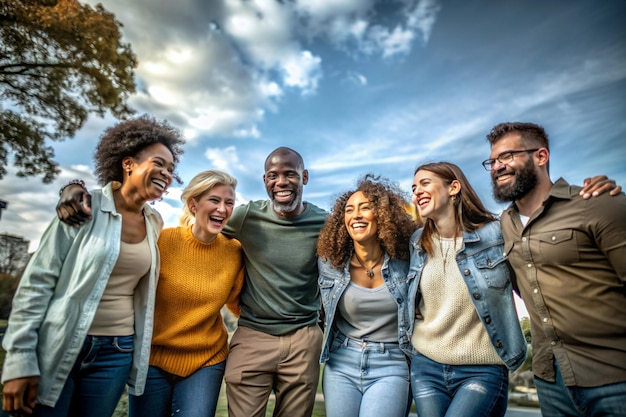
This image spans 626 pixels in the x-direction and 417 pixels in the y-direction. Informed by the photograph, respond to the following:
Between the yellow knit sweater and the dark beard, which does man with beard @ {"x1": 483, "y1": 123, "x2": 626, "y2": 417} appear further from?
the yellow knit sweater

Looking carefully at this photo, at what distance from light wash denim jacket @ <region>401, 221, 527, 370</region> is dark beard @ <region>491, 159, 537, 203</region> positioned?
0.31 metres

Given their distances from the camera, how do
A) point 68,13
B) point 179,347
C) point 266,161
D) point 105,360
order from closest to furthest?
point 105,360 < point 179,347 < point 266,161 < point 68,13

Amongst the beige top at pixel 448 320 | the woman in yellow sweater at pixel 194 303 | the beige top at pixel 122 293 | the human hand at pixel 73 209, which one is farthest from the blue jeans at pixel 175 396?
the beige top at pixel 448 320

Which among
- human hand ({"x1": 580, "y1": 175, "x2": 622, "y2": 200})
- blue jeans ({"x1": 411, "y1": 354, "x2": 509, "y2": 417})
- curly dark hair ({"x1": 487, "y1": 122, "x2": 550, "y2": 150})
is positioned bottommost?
blue jeans ({"x1": 411, "y1": 354, "x2": 509, "y2": 417})

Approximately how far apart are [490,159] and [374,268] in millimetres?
1252

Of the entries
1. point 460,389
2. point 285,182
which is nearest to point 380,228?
point 285,182

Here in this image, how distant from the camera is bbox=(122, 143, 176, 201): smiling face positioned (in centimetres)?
291

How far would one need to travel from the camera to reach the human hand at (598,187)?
2.39 m

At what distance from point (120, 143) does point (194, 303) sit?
1351 millimetres

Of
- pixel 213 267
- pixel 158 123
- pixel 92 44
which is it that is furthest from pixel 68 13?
pixel 213 267

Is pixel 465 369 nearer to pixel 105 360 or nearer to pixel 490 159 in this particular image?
pixel 490 159

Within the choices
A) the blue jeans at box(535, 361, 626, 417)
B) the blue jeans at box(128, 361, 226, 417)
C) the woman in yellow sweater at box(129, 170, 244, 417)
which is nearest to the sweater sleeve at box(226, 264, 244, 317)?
the woman in yellow sweater at box(129, 170, 244, 417)

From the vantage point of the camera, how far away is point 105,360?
2494 millimetres

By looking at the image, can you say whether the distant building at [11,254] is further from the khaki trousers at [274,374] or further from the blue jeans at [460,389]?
the blue jeans at [460,389]
